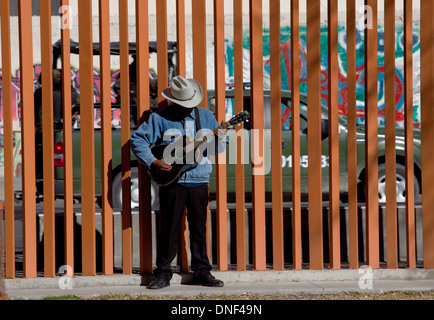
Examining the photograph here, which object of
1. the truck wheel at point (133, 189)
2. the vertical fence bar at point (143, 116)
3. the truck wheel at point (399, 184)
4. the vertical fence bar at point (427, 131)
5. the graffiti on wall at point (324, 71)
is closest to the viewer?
→ the vertical fence bar at point (143, 116)

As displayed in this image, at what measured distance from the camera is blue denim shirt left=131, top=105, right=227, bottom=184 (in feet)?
22.0

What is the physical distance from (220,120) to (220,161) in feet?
1.21

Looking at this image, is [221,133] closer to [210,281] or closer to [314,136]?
[314,136]

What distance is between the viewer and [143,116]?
6.95 metres

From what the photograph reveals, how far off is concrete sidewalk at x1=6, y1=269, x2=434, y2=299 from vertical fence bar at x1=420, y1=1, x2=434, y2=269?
0.89 feet

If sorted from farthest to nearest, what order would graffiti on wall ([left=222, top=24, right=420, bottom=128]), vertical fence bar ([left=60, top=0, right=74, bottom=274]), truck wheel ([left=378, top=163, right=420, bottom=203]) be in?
graffiti on wall ([left=222, top=24, right=420, bottom=128]) < truck wheel ([left=378, top=163, right=420, bottom=203]) < vertical fence bar ([left=60, top=0, right=74, bottom=274])

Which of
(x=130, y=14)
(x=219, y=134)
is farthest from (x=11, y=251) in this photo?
(x=130, y=14)

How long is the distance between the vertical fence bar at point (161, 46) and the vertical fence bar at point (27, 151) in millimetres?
1106

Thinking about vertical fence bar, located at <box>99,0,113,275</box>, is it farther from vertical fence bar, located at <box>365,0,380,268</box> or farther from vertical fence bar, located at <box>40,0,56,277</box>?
vertical fence bar, located at <box>365,0,380,268</box>

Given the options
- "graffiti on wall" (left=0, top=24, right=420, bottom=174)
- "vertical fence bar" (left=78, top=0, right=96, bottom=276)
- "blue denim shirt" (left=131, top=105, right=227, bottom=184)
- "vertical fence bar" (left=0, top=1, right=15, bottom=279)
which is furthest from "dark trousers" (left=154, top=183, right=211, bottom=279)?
"graffiti on wall" (left=0, top=24, right=420, bottom=174)

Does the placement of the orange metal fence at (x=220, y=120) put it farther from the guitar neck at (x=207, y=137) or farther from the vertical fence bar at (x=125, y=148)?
the guitar neck at (x=207, y=137)

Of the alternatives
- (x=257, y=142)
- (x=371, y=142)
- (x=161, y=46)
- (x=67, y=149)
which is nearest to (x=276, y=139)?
(x=257, y=142)

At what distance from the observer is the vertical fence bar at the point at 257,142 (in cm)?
702

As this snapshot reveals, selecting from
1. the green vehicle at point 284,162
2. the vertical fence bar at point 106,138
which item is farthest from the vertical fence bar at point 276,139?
the green vehicle at point 284,162
